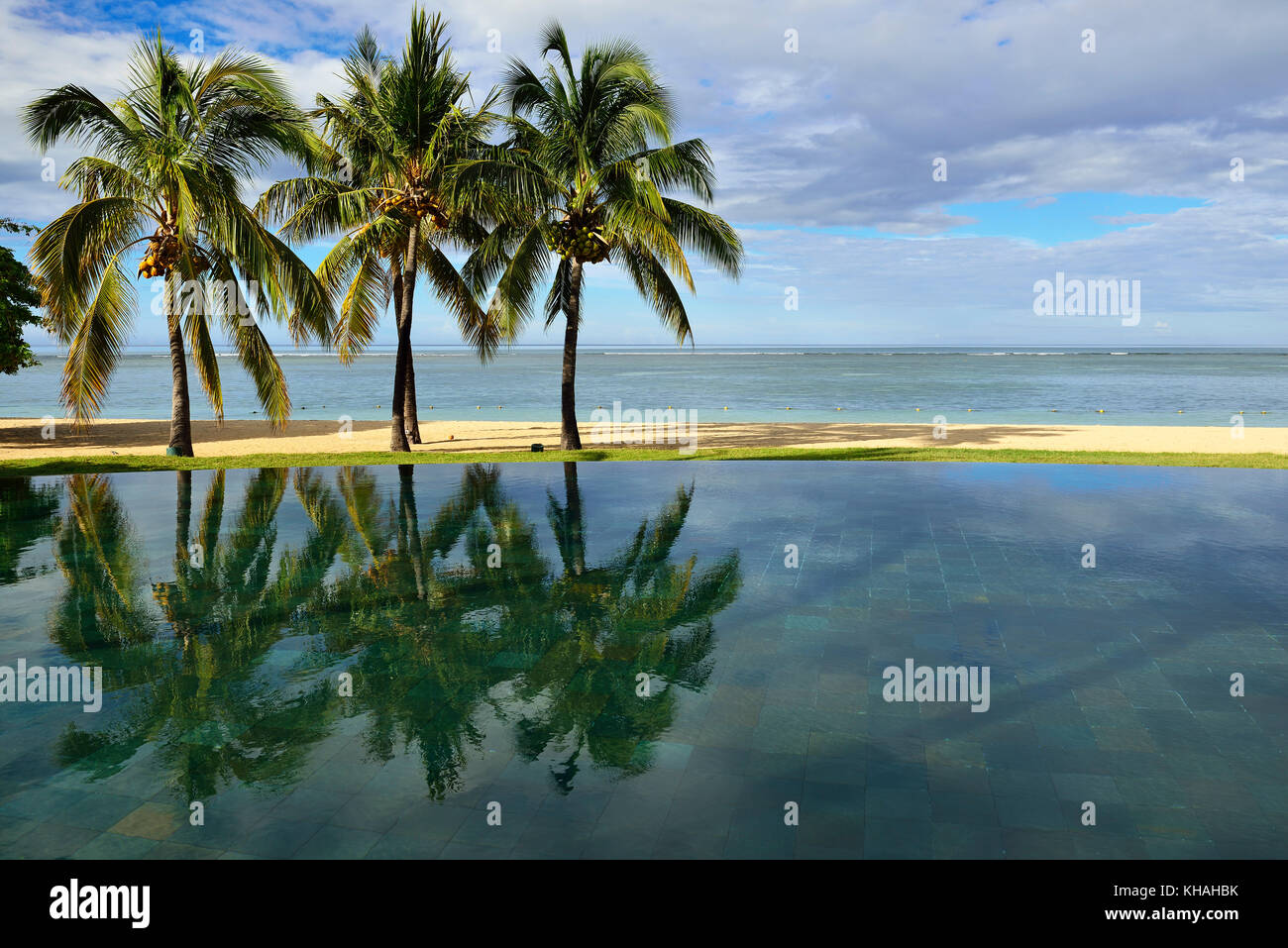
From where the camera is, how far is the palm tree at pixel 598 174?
18750 millimetres

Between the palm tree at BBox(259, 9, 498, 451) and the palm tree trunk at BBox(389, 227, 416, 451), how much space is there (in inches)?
1.3

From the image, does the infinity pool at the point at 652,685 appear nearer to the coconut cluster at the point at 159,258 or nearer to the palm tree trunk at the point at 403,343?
the coconut cluster at the point at 159,258

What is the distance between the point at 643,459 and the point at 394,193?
10.2 m

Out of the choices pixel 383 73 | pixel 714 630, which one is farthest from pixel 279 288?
pixel 714 630

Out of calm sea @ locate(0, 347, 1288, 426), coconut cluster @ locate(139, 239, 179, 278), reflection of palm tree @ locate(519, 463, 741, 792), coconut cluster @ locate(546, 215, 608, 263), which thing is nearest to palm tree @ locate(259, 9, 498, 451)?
coconut cluster @ locate(546, 215, 608, 263)

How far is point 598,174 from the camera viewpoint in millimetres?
19234

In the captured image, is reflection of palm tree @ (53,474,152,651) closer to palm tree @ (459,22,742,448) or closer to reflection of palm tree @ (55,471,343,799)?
reflection of palm tree @ (55,471,343,799)

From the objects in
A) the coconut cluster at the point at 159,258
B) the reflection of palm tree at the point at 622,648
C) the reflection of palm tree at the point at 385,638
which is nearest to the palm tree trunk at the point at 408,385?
the coconut cluster at the point at 159,258

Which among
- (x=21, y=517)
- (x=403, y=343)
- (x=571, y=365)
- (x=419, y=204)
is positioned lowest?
(x=21, y=517)

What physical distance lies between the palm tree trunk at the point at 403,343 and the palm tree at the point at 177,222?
11.7 feet

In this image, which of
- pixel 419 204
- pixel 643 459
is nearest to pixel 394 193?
pixel 419 204

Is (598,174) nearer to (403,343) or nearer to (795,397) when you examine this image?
(403,343)

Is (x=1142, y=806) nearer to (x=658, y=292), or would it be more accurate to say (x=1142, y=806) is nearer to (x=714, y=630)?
(x=714, y=630)
